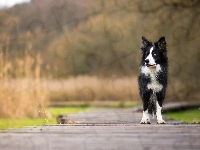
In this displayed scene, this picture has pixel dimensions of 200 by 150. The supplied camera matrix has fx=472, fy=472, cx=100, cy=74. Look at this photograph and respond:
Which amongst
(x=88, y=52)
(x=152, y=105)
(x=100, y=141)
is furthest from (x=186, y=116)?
(x=100, y=141)

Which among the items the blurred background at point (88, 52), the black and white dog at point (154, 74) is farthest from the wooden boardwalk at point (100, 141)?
the blurred background at point (88, 52)

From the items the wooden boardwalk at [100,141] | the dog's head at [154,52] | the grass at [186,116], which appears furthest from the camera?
the grass at [186,116]

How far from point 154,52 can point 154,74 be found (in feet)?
0.66

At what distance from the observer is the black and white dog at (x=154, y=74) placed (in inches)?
170

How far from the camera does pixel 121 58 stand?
485 inches

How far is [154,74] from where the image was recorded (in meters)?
4.33

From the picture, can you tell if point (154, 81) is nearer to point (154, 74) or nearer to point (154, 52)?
point (154, 74)

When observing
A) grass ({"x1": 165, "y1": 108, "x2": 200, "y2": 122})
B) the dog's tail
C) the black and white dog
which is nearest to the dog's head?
the black and white dog

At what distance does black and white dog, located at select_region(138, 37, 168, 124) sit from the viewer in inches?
170

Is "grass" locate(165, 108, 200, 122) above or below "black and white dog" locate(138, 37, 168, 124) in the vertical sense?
below

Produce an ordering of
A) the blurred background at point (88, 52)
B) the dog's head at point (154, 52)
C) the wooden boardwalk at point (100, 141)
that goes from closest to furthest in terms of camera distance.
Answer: the wooden boardwalk at point (100, 141), the dog's head at point (154, 52), the blurred background at point (88, 52)

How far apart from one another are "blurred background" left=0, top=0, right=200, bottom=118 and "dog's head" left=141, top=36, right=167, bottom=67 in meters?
3.60

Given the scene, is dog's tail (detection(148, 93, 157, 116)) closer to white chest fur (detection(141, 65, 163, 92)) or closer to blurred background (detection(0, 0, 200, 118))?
white chest fur (detection(141, 65, 163, 92))

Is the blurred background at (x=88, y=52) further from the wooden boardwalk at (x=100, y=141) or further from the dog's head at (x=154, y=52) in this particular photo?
the wooden boardwalk at (x=100, y=141)
